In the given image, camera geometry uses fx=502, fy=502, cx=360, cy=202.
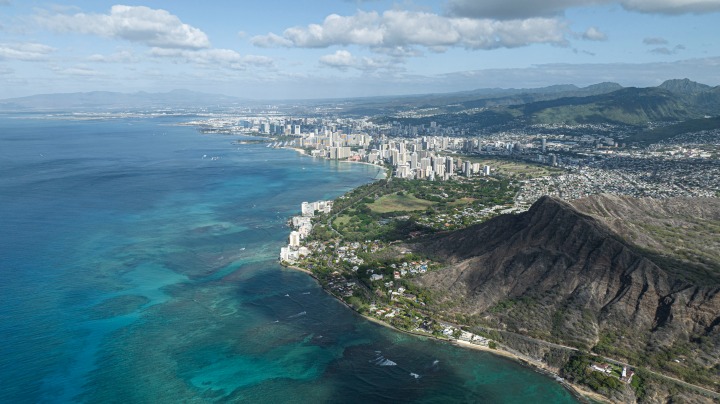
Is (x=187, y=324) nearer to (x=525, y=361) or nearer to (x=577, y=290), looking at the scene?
(x=525, y=361)

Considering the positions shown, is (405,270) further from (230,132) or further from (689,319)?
(230,132)

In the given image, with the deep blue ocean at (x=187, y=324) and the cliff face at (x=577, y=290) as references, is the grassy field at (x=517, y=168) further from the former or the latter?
the cliff face at (x=577, y=290)

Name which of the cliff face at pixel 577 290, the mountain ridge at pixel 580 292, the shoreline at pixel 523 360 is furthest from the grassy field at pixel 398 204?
the shoreline at pixel 523 360

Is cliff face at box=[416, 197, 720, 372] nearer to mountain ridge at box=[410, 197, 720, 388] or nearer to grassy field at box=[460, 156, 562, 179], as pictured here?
mountain ridge at box=[410, 197, 720, 388]

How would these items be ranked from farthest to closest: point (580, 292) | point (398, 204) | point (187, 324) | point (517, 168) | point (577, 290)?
point (517, 168) < point (398, 204) < point (187, 324) < point (577, 290) < point (580, 292)

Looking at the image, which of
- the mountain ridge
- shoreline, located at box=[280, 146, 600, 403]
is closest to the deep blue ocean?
shoreline, located at box=[280, 146, 600, 403]

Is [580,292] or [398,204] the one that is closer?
[580,292]

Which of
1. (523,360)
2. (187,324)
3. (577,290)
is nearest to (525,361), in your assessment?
(523,360)
